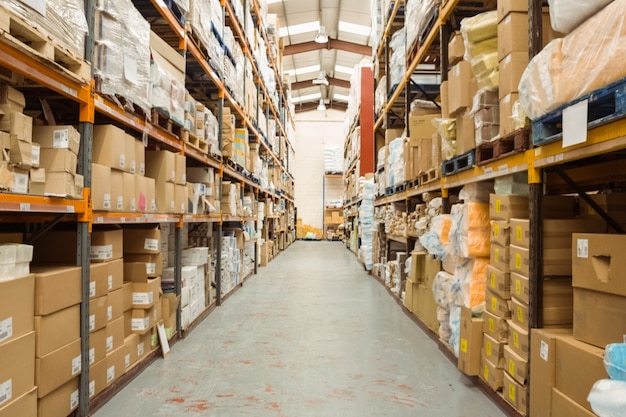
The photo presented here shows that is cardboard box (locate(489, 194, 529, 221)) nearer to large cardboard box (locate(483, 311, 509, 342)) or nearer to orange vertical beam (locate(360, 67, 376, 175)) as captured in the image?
large cardboard box (locate(483, 311, 509, 342))

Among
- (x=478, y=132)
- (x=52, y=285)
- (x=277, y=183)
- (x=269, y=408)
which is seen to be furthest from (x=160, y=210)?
(x=277, y=183)

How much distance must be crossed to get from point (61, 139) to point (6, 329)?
1024 mm

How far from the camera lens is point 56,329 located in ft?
7.59

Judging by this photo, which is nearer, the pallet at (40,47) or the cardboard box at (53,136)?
the pallet at (40,47)

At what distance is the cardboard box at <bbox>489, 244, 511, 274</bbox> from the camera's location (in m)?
2.87

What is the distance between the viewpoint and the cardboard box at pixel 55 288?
2.21m

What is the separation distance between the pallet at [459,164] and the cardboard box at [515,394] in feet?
5.24

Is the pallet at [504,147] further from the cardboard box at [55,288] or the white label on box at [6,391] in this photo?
the white label on box at [6,391]

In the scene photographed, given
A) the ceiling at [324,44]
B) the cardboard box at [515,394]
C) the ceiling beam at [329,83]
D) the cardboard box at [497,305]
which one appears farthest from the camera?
the ceiling beam at [329,83]

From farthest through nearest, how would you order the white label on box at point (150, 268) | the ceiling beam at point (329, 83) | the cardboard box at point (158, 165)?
the ceiling beam at point (329, 83), the cardboard box at point (158, 165), the white label on box at point (150, 268)

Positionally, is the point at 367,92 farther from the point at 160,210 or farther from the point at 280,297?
the point at 160,210

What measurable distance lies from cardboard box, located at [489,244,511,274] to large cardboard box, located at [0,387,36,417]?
2.79 metres

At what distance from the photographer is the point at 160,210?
3.85 m

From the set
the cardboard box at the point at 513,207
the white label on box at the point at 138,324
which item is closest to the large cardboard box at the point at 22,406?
the white label on box at the point at 138,324
